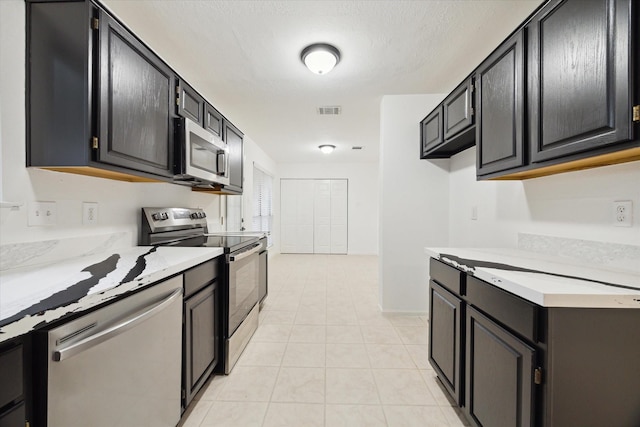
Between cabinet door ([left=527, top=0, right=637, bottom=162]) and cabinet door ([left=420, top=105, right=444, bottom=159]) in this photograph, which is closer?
cabinet door ([left=527, top=0, right=637, bottom=162])

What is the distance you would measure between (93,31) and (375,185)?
631 centimetres

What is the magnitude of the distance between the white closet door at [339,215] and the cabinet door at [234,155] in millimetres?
4061

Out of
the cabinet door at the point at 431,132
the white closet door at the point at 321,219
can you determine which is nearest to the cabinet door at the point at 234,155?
the cabinet door at the point at 431,132

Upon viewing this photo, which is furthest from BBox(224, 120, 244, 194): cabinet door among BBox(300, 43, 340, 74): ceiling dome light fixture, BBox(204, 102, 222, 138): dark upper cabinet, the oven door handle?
BBox(300, 43, 340, 74): ceiling dome light fixture

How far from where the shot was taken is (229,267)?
1.87 metres

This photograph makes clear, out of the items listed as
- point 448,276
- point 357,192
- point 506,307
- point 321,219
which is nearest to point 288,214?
point 321,219

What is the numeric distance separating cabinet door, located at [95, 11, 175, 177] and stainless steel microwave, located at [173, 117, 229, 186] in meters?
0.07

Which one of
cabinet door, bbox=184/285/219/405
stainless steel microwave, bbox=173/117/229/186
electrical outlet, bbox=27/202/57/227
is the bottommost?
cabinet door, bbox=184/285/219/405

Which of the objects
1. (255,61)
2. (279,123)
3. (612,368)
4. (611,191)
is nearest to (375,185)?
(279,123)

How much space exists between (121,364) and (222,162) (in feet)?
5.91

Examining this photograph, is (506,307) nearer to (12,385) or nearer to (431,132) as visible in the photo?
(12,385)

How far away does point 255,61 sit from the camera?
2254 mm

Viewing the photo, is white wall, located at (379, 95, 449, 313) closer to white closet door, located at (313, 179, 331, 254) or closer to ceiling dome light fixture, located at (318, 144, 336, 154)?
ceiling dome light fixture, located at (318, 144, 336, 154)

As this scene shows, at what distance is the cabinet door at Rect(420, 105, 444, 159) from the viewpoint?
2471 millimetres
